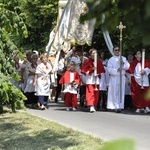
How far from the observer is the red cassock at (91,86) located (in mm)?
11422

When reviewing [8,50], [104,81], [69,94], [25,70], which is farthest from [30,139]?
[25,70]

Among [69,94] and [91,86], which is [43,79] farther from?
[91,86]

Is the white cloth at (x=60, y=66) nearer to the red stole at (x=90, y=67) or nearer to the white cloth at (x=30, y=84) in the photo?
the white cloth at (x=30, y=84)

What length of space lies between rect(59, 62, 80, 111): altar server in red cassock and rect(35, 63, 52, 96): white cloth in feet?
1.70

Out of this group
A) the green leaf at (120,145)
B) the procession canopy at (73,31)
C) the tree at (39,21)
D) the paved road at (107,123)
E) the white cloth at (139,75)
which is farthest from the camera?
the tree at (39,21)

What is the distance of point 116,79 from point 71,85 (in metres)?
1.19

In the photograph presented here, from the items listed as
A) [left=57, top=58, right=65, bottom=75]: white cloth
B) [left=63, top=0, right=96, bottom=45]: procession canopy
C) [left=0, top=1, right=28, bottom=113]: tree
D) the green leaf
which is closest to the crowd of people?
[left=63, top=0, right=96, bottom=45]: procession canopy

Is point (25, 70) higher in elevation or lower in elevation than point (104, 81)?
higher

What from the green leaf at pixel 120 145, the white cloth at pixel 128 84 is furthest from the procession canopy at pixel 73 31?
the green leaf at pixel 120 145

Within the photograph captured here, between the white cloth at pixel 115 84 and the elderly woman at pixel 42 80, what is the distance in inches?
67.5

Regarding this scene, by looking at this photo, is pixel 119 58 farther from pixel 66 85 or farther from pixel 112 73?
pixel 66 85

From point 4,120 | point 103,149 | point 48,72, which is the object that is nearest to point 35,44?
point 48,72

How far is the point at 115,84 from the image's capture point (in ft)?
38.2

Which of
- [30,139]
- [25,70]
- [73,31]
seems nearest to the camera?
[30,139]
